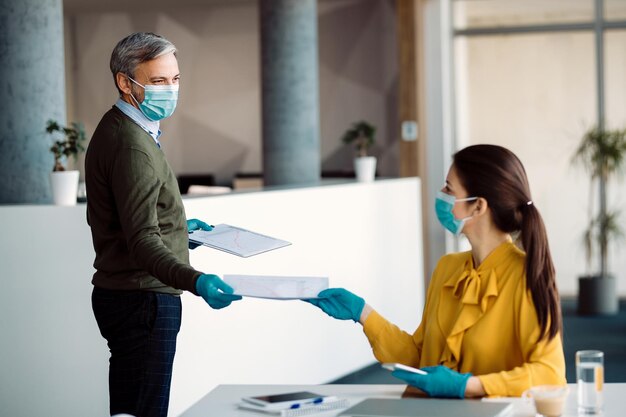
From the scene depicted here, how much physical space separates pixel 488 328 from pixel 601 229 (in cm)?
672

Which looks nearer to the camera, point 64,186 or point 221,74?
point 64,186

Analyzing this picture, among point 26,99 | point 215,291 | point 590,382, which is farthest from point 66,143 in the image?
point 590,382

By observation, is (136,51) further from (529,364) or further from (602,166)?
(602,166)

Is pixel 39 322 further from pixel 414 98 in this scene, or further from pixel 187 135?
pixel 187 135

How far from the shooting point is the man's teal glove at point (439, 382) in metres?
2.42

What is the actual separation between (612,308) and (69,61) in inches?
256

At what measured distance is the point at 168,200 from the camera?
2889 millimetres

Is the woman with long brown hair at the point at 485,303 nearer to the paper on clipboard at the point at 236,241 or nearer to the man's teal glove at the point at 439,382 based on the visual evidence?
the man's teal glove at the point at 439,382

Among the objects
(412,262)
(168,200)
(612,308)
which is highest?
(168,200)

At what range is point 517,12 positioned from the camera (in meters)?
9.71

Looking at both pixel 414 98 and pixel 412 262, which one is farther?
pixel 414 98

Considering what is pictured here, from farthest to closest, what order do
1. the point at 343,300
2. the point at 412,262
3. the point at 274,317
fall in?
the point at 412,262 < the point at 274,317 < the point at 343,300

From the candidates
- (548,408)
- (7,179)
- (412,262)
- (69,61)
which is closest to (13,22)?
(7,179)

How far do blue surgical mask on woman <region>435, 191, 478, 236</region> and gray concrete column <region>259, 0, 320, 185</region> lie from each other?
4164 millimetres
